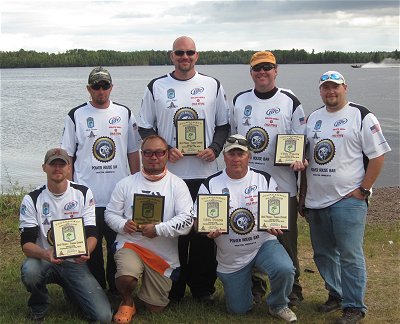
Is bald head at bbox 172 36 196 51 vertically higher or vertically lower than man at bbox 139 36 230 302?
higher

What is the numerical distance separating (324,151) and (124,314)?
8.81 ft

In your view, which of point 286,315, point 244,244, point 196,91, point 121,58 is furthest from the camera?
point 121,58

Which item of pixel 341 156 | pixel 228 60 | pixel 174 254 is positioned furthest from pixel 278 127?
pixel 228 60

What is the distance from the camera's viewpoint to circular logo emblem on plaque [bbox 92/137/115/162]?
22.2 ft

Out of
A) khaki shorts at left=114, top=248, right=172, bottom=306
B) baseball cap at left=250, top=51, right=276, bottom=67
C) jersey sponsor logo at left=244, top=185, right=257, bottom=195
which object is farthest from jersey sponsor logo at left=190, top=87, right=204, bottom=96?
khaki shorts at left=114, top=248, right=172, bottom=306

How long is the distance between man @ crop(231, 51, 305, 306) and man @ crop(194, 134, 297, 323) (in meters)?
0.23

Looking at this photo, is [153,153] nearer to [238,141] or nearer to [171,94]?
[171,94]

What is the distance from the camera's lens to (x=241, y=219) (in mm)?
6484

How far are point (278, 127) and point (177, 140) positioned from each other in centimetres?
111

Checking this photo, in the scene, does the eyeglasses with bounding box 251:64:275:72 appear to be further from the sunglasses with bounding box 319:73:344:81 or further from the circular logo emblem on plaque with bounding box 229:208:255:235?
the circular logo emblem on plaque with bounding box 229:208:255:235

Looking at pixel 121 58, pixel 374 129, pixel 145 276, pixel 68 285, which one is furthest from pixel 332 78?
pixel 121 58

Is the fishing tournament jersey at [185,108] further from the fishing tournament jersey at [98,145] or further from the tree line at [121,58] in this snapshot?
the tree line at [121,58]

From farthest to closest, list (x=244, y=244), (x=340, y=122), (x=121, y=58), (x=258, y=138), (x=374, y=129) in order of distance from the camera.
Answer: (x=121, y=58)
(x=258, y=138)
(x=244, y=244)
(x=340, y=122)
(x=374, y=129)

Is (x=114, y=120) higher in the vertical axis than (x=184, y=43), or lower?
lower
